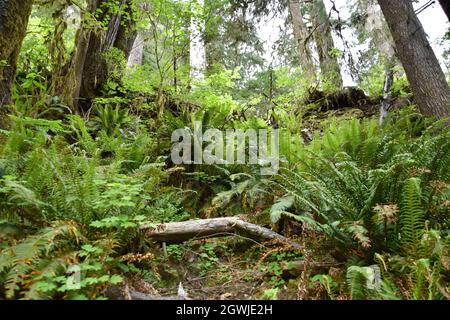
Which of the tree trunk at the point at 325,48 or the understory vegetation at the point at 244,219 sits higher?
the tree trunk at the point at 325,48

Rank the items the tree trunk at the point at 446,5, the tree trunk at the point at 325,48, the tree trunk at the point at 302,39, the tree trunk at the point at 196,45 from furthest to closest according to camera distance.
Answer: the tree trunk at the point at 302,39 < the tree trunk at the point at 325,48 < the tree trunk at the point at 196,45 < the tree trunk at the point at 446,5

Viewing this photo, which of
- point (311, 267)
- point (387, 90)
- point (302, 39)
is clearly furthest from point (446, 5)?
point (302, 39)

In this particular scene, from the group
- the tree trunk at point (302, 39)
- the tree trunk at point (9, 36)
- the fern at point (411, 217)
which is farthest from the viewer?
the tree trunk at point (302, 39)

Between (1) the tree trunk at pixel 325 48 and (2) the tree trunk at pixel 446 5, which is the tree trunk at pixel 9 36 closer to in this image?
(2) the tree trunk at pixel 446 5

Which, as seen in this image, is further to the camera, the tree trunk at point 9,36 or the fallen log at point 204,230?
the tree trunk at point 9,36

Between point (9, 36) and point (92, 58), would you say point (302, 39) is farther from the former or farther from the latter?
point (9, 36)

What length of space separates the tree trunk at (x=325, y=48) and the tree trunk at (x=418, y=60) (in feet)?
8.43

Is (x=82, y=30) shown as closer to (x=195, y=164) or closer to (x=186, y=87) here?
(x=186, y=87)

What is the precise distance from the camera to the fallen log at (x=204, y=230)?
2.58m

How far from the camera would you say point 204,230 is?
8.81 ft

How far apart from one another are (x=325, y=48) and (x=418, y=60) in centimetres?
473

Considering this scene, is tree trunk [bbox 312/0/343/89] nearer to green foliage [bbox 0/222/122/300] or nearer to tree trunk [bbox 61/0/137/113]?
tree trunk [bbox 61/0/137/113]

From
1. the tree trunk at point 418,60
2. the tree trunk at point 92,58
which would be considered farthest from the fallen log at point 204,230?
the tree trunk at point 92,58

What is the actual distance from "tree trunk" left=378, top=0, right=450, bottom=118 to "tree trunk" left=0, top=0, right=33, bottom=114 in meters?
4.77
